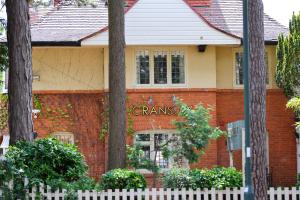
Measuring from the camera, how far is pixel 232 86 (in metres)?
27.3

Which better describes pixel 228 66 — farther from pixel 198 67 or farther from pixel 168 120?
pixel 168 120

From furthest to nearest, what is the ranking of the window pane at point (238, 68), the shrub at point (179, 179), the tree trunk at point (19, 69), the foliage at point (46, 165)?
the window pane at point (238, 68) → the tree trunk at point (19, 69) → the shrub at point (179, 179) → the foliage at point (46, 165)

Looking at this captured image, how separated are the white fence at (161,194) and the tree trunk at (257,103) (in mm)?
394

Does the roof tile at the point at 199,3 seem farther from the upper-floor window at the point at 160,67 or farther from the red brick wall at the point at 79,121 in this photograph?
the red brick wall at the point at 79,121

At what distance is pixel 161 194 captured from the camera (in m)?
15.5

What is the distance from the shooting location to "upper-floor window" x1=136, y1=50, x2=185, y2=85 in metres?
26.7

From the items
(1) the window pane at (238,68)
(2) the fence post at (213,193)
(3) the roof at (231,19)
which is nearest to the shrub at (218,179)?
(2) the fence post at (213,193)

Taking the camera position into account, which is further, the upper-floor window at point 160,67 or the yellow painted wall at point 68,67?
the yellow painted wall at point 68,67

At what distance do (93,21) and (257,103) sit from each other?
528 inches

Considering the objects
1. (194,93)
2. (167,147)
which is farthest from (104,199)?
(194,93)

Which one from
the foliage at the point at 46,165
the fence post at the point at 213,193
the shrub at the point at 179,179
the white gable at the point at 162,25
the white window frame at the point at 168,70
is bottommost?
the fence post at the point at 213,193

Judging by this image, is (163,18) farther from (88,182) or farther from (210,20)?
(88,182)

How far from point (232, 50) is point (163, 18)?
120 inches

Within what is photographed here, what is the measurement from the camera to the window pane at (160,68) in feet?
87.9
